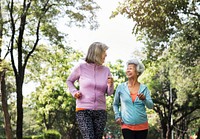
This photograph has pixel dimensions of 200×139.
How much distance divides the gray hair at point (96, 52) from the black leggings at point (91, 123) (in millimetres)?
613

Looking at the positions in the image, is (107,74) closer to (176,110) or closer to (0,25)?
(0,25)

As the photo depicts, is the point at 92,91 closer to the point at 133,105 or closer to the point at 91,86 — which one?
the point at 91,86

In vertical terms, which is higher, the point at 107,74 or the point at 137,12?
the point at 137,12

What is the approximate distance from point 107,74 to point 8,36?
17.6 metres

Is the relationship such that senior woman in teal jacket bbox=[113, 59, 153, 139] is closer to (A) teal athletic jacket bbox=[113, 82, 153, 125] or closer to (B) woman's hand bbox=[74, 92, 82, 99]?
(A) teal athletic jacket bbox=[113, 82, 153, 125]

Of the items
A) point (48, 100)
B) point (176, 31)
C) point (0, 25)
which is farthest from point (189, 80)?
point (48, 100)

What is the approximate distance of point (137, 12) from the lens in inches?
525

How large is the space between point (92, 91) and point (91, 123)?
1.29 ft

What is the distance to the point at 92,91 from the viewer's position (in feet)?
15.3

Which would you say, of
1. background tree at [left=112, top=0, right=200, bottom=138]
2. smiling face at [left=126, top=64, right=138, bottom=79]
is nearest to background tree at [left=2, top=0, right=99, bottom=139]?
background tree at [left=112, top=0, right=200, bottom=138]

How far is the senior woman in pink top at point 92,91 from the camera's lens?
14.8 ft

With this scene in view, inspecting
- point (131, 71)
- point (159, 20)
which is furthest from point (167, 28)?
point (131, 71)

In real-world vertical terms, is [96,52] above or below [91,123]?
above

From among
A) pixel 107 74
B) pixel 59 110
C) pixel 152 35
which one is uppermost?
pixel 152 35
